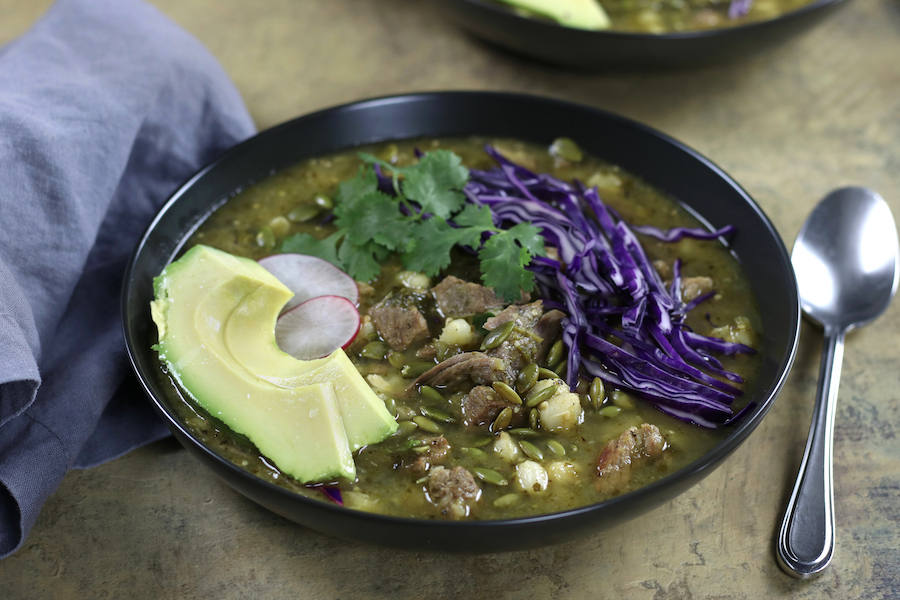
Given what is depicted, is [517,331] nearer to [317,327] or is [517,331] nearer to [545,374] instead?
[545,374]

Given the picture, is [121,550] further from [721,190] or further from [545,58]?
[545,58]

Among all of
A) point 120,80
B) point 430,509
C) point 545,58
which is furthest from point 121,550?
point 545,58

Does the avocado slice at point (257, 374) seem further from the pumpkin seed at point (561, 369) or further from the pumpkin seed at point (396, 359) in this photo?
the pumpkin seed at point (561, 369)

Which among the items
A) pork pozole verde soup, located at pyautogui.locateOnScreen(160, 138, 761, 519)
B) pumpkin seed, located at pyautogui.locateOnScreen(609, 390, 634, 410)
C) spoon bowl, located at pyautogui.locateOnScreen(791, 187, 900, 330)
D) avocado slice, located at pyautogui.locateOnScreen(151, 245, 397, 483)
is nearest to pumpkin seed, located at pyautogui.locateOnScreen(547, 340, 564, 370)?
pork pozole verde soup, located at pyautogui.locateOnScreen(160, 138, 761, 519)

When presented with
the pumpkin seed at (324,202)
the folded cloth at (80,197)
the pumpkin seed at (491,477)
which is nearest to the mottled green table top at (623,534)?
the folded cloth at (80,197)

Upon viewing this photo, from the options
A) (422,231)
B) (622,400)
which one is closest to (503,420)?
(622,400)

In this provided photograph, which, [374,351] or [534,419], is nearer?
[534,419]

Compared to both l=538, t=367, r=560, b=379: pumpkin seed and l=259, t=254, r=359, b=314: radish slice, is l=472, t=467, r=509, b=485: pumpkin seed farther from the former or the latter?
l=259, t=254, r=359, b=314: radish slice
